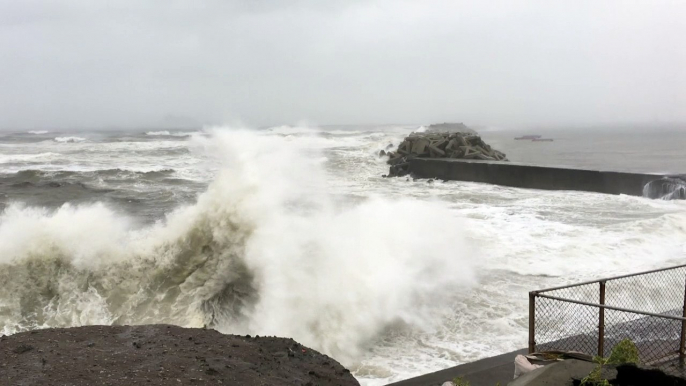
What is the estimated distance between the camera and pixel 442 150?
1077 inches

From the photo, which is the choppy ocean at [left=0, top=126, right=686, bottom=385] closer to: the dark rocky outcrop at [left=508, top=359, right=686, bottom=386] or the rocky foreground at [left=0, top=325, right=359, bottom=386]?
the rocky foreground at [left=0, top=325, right=359, bottom=386]

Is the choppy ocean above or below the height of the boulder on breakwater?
below

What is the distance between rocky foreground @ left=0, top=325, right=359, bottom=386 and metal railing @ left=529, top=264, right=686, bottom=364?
2234 millimetres

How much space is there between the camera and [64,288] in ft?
26.6

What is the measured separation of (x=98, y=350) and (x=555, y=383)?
3609 mm

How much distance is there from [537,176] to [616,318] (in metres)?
14.8

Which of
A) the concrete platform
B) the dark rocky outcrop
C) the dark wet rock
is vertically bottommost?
the concrete platform

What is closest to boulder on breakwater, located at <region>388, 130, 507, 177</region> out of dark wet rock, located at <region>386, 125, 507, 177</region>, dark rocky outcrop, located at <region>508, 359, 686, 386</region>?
dark wet rock, located at <region>386, 125, 507, 177</region>

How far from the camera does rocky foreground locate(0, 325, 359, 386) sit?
3883 mm

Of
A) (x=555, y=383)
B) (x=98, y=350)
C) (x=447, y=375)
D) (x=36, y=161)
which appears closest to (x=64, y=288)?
(x=98, y=350)

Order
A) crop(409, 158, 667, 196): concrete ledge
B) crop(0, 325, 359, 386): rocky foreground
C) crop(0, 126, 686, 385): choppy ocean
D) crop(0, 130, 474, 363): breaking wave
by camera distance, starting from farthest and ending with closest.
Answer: crop(409, 158, 667, 196): concrete ledge < crop(0, 130, 474, 363): breaking wave < crop(0, 126, 686, 385): choppy ocean < crop(0, 325, 359, 386): rocky foreground

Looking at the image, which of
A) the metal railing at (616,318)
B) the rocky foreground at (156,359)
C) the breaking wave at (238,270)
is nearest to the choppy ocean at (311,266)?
the breaking wave at (238,270)

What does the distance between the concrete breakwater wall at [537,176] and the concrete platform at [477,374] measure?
14.9 m

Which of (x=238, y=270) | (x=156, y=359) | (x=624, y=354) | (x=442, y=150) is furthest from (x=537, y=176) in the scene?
(x=156, y=359)
